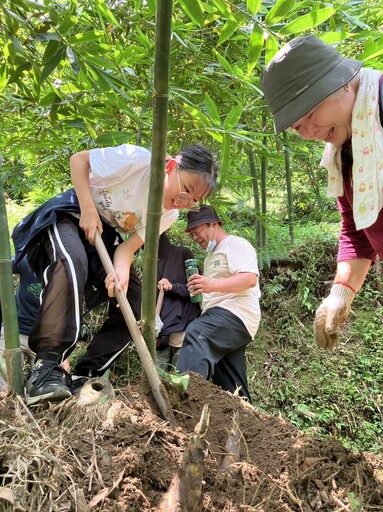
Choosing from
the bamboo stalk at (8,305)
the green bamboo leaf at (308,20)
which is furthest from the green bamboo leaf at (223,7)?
the bamboo stalk at (8,305)

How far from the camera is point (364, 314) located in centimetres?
452

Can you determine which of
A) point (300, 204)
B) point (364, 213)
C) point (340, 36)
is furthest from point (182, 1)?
point (300, 204)

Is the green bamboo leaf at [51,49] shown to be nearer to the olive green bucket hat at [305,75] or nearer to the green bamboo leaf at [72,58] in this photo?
the green bamboo leaf at [72,58]

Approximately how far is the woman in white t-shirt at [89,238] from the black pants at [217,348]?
0.58 m

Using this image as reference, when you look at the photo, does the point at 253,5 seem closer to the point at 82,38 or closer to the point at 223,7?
the point at 223,7

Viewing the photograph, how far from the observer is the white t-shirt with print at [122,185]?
1.84m

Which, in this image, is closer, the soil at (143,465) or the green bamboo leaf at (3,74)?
the soil at (143,465)

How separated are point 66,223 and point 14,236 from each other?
0.23 metres

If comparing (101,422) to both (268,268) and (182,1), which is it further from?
(268,268)

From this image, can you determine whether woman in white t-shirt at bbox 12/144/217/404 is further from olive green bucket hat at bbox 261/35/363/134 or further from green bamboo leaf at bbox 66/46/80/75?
olive green bucket hat at bbox 261/35/363/134

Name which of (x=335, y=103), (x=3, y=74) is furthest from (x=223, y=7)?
(x=3, y=74)

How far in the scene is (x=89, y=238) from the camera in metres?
1.66

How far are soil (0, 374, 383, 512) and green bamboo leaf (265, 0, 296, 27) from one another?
4.20ft

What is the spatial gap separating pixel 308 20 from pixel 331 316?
1.04 meters
